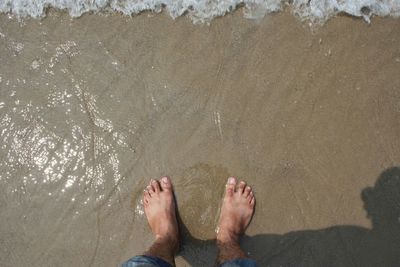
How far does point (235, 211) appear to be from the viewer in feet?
9.66

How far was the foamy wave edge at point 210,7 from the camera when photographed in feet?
10.0

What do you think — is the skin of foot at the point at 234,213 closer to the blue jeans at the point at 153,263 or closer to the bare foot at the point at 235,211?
the bare foot at the point at 235,211

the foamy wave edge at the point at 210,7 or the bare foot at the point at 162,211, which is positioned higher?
the foamy wave edge at the point at 210,7

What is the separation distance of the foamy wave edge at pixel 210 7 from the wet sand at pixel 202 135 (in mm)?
69

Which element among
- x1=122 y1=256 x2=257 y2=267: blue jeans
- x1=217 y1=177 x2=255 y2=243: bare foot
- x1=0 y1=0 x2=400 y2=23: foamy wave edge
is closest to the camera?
x1=122 y1=256 x2=257 y2=267: blue jeans

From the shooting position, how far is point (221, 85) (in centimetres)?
303

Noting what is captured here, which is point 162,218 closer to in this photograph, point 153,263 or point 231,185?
point 153,263

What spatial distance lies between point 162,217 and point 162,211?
44 millimetres

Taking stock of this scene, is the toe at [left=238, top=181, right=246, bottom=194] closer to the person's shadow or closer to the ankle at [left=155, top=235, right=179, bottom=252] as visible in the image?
the person's shadow

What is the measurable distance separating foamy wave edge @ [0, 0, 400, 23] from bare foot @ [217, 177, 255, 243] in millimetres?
1234

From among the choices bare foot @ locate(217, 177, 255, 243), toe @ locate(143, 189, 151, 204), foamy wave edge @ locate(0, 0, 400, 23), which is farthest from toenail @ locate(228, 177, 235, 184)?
foamy wave edge @ locate(0, 0, 400, 23)

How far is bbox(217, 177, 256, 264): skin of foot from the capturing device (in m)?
2.90

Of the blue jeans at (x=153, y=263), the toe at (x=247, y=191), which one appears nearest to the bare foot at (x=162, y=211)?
the blue jeans at (x=153, y=263)

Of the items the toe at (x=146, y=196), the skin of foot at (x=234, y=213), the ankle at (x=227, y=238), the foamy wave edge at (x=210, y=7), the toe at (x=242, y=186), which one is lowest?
the ankle at (x=227, y=238)
